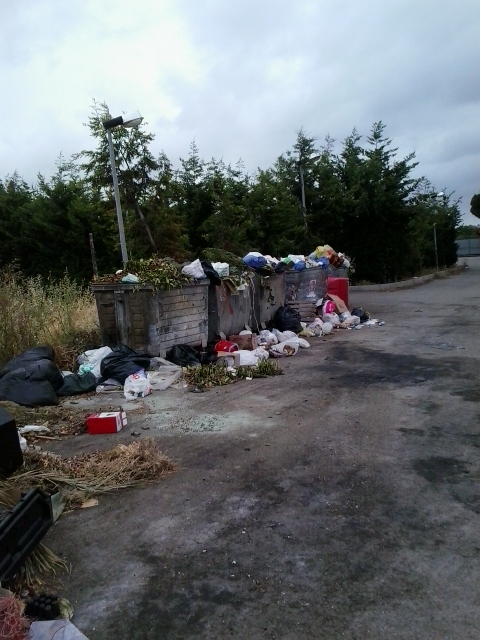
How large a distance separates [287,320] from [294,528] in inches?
301

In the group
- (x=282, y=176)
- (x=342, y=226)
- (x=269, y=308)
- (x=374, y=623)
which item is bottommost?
(x=374, y=623)

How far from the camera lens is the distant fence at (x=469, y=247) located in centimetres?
5681

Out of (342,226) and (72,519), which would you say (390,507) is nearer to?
(72,519)

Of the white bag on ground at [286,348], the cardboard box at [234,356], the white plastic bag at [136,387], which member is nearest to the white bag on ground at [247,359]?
the cardboard box at [234,356]

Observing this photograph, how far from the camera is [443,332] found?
9.73 metres

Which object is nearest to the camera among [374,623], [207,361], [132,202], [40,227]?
[374,623]

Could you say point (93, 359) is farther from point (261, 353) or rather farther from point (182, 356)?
point (261, 353)

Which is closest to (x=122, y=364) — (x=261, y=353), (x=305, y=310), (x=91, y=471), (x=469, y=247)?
(x=261, y=353)

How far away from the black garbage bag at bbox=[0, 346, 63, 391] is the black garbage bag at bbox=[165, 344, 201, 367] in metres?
1.71

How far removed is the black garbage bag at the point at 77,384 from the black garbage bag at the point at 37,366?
7 cm

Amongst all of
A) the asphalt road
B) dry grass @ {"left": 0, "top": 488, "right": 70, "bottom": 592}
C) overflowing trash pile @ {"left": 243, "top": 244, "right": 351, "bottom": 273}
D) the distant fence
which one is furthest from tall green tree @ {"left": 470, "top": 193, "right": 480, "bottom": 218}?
dry grass @ {"left": 0, "top": 488, "right": 70, "bottom": 592}

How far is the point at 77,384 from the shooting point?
21.3 feet

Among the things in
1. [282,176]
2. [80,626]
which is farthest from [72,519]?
[282,176]

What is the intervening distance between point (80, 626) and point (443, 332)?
886 centimetres
